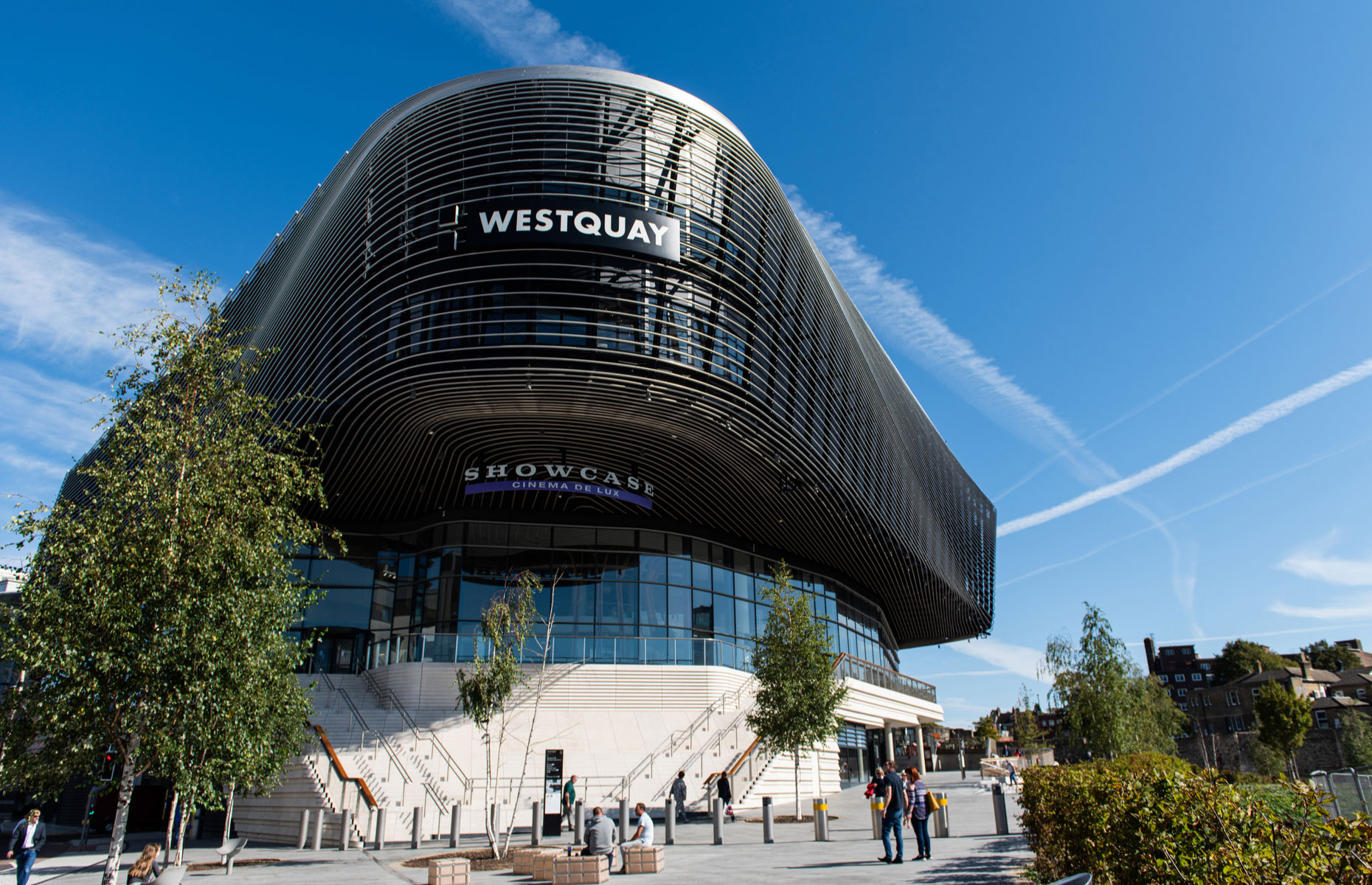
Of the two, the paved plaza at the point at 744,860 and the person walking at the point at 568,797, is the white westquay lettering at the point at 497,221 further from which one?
the paved plaza at the point at 744,860

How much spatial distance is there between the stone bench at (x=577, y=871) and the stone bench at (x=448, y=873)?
136 centimetres

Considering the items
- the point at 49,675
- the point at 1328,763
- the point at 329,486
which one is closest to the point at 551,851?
the point at 49,675

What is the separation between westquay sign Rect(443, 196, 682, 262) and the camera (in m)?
26.8

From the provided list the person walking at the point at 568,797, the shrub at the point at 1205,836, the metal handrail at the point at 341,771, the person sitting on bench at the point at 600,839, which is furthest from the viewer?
the person walking at the point at 568,797

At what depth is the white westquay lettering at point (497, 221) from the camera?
27.0m

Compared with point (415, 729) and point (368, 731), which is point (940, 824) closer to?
point (415, 729)

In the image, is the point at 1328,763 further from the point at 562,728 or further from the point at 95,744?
the point at 95,744

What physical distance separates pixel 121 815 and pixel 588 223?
19.9 metres

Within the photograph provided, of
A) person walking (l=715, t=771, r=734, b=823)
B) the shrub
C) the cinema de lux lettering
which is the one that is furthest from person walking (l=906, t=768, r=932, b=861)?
the cinema de lux lettering

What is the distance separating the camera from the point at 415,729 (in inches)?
1086

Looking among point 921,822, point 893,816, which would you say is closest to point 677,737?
point 921,822

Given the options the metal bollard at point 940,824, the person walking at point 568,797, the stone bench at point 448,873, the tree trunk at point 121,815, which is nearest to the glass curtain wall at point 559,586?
the person walking at point 568,797

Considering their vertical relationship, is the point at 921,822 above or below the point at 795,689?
below

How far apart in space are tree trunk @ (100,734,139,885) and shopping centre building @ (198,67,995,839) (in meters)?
10.7
